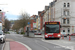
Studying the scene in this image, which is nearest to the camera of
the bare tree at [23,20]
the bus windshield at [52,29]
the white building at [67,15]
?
the bus windshield at [52,29]

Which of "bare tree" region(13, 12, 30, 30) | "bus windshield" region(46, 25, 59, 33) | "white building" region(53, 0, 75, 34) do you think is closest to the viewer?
"bus windshield" region(46, 25, 59, 33)

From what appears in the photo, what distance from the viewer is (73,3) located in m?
71.1

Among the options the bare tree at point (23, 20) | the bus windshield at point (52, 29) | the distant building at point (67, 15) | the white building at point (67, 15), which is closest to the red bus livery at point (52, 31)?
the bus windshield at point (52, 29)

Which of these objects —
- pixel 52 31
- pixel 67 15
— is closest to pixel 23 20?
pixel 67 15

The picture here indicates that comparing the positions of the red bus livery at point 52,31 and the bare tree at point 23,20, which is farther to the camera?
the bare tree at point 23,20

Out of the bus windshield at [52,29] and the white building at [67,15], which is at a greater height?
the white building at [67,15]

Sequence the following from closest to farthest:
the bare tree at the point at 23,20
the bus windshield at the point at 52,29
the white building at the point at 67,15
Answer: the bus windshield at the point at 52,29 < the white building at the point at 67,15 < the bare tree at the point at 23,20

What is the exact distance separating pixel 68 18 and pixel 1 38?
49.5 m

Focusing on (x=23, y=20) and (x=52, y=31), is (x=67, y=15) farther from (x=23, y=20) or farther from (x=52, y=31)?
(x=52, y=31)

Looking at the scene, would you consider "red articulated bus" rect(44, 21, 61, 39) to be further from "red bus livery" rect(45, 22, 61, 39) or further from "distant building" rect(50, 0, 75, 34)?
"distant building" rect(50, 0, 75, 34)

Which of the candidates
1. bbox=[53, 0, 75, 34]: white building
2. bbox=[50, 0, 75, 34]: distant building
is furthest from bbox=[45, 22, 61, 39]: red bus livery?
bbox=[53, 0, 75, 34]: white building

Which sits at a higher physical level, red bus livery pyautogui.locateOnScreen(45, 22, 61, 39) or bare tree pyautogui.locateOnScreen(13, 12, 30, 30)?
bare tree pyautogui.locateOnScreen(13, 12, 30, 30)

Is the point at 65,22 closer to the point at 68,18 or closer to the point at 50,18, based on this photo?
the point at 68,18

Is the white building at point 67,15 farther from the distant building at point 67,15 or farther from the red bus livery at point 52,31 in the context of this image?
the red bus livery at point 52,31
